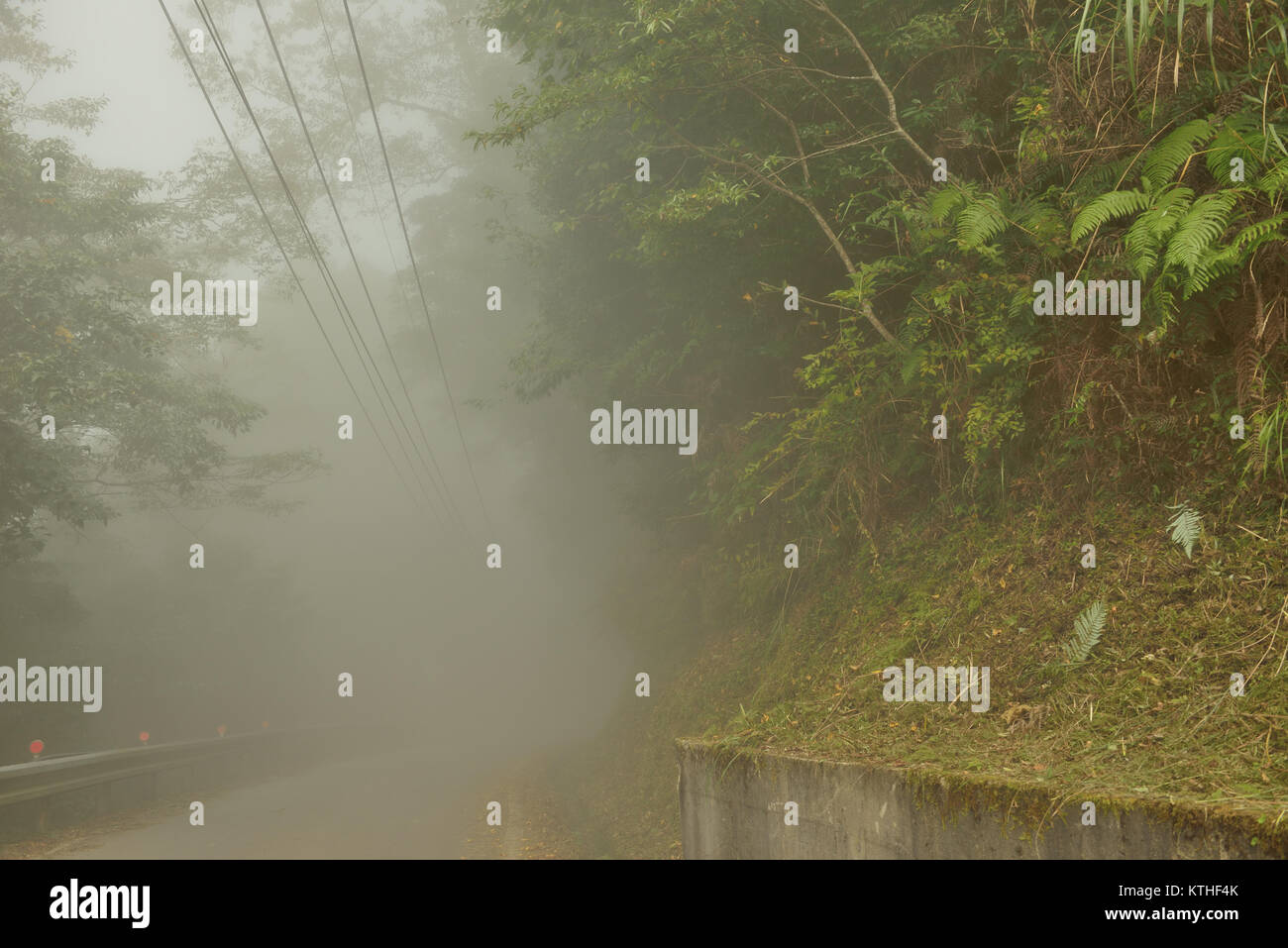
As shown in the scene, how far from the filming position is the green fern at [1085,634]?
535 cm

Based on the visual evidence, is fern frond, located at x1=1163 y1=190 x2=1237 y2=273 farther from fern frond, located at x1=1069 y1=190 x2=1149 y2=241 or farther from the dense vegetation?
fern frond, located at x1=1069 y1=190 x2=1149 y2=241

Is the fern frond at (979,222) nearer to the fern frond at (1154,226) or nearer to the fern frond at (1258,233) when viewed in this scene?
the fern frond at (1154,226)

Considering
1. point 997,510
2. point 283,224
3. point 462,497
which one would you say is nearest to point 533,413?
point 283,224

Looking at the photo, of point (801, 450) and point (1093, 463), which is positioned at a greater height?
point (801, 450)

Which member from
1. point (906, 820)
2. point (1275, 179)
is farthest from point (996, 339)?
point (906, 820)

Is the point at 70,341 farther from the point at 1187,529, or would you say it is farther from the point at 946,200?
the point at 1187,529

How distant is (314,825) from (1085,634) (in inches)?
365

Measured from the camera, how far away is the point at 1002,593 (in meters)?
6.50

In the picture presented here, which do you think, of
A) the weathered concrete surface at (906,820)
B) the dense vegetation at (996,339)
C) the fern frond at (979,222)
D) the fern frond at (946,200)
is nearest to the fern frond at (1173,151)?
the dense vegetation at (996,339)

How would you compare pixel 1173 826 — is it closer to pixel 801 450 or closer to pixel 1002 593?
pixel 1002 593

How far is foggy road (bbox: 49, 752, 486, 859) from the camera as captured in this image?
9188mm

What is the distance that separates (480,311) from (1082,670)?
26603 mm

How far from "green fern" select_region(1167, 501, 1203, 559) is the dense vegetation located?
0.03 metres
